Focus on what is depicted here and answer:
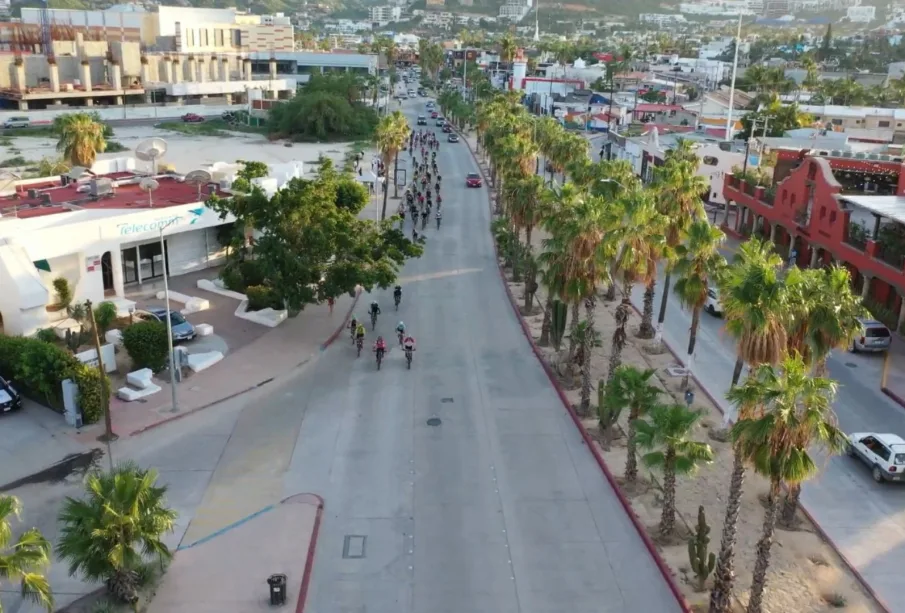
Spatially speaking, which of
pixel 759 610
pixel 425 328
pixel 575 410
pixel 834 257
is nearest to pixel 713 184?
pixel 834 257

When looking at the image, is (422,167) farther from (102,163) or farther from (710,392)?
(710,392)

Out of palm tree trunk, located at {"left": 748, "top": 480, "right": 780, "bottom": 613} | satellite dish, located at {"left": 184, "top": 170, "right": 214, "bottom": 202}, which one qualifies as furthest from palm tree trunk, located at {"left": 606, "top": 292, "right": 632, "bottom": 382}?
satellite dish, located at {"left": 184, "top": 170, "right": 214, "bottom": 202}

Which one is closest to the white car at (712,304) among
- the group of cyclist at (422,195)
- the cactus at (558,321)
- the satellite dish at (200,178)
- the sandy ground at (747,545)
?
the cactus at (558,321)

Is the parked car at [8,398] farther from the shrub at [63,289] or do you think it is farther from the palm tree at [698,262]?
the palm tree at [698,262]

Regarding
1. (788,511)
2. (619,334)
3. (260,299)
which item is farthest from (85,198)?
(788,511)

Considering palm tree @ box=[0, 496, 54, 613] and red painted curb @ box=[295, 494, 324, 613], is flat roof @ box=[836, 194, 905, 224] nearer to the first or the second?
red painted curb @ box=[295, 494, 324, 613]

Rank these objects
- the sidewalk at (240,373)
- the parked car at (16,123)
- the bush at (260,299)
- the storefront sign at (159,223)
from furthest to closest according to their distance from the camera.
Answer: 1. the parked car at (16,123)
2. the storefront sign at (159,223)
3. the bush at (260,299)
4. the sidewalk at (240,373)
